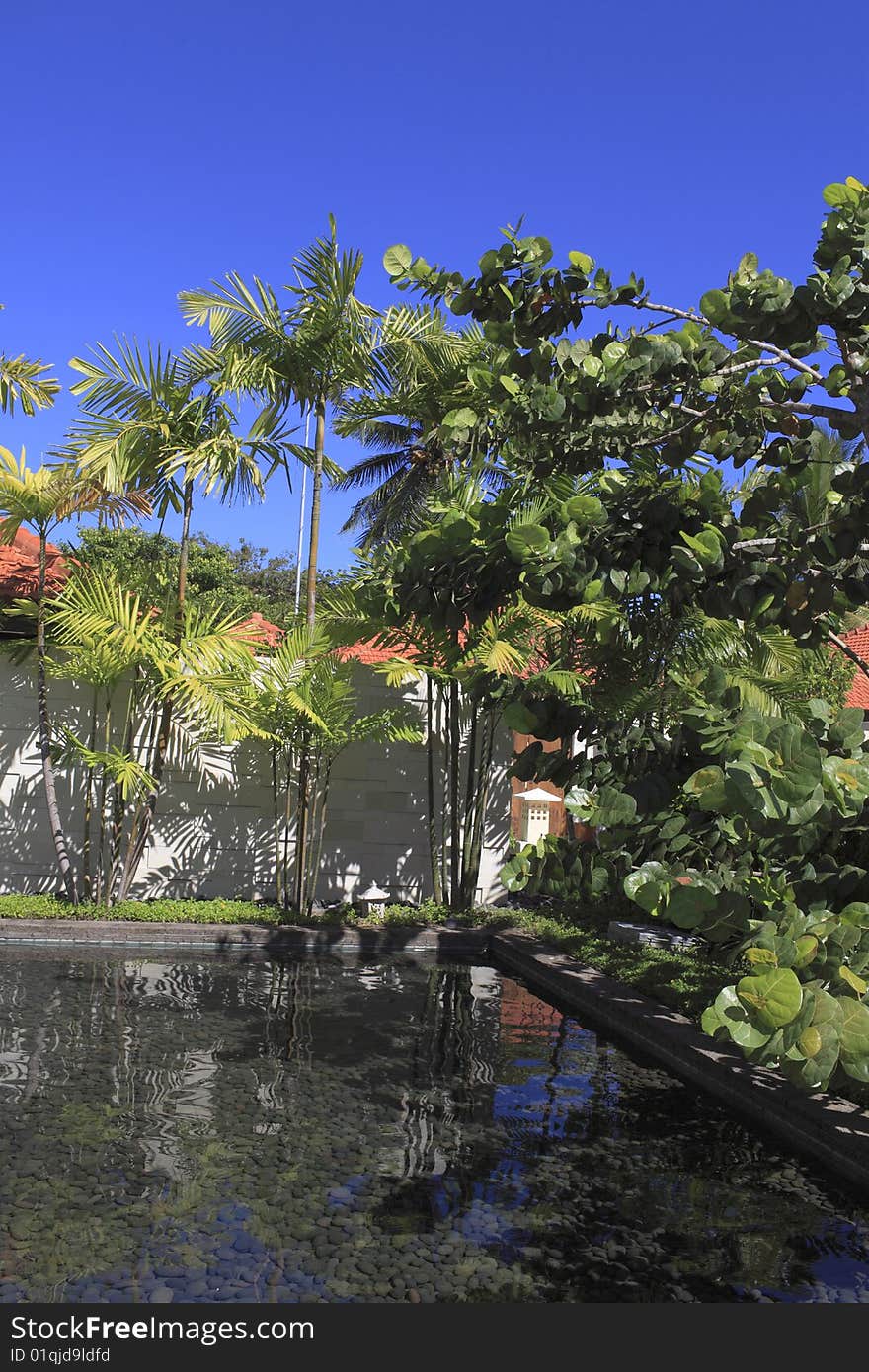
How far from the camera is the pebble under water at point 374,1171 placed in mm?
3215

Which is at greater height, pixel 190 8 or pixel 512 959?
pixel 190 8

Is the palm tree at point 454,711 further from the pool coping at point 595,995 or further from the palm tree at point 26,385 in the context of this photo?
the palm tree at point 26,385

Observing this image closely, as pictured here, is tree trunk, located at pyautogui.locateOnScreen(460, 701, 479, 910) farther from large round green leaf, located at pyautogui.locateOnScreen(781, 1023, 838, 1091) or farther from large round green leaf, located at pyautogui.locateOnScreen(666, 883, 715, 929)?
large round green leaf, located at pyautogui.locateOnScreen(781, 1023, 838, 1091)


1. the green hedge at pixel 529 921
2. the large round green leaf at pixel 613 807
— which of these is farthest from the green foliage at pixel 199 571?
the large round green leaf at pixel 613 807

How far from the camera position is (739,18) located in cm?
655

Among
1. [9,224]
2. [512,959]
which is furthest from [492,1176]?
[9,224]

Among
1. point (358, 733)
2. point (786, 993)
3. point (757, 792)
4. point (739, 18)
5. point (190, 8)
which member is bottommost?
point (786, 993)

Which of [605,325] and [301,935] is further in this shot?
[301,935]

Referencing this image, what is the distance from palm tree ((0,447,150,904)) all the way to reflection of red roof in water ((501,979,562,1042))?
13.5ft

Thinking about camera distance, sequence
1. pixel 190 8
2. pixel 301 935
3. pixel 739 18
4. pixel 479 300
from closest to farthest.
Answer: pixel 479 300 → pixel 739 18 → pixel 190 8 → pixel 301 935

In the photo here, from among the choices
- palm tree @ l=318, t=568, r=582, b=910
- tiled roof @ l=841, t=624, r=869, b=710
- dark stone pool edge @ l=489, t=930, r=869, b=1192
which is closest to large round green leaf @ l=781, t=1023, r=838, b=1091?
dark stone pool edge @ l=489, t=930, r=869, b=1192

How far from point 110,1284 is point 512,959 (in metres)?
6.27

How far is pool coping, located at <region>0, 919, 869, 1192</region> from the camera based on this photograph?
4.56 metres

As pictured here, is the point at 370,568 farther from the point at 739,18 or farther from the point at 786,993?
the point at 786,993
